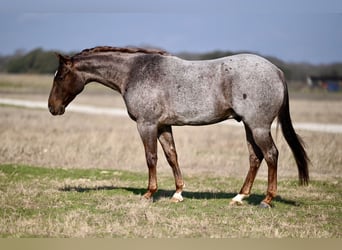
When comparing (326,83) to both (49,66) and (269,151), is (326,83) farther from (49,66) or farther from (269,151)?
(269,151)

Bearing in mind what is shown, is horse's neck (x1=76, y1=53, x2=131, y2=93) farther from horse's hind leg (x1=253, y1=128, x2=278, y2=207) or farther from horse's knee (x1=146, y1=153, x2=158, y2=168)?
horse's hind leg (x1=253, y1=128, x2=278, y2=207)

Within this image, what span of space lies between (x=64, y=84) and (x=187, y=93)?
249 centimetres

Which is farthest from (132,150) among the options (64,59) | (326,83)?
(326,83)

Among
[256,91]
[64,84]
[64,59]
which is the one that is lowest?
[64,84]

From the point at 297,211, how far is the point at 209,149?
27.2ft

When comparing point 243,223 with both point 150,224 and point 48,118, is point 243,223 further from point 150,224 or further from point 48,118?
point 48,118

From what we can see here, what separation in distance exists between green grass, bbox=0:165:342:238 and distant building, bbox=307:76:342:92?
5640 cm

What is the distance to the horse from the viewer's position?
29.1ft

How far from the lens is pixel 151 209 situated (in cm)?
885

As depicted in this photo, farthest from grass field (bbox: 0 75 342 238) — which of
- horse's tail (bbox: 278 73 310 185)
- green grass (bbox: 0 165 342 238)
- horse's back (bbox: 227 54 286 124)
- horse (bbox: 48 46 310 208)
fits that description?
horse's back (bbox: 227 54 286 124)

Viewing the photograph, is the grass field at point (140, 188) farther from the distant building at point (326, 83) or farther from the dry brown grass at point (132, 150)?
the distant building at point (326, 83)

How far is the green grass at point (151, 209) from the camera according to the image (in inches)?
291

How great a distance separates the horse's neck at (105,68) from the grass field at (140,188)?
88.6 inches

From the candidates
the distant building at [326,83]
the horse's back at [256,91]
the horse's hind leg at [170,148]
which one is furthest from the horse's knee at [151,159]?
the distant building at [326,83]
